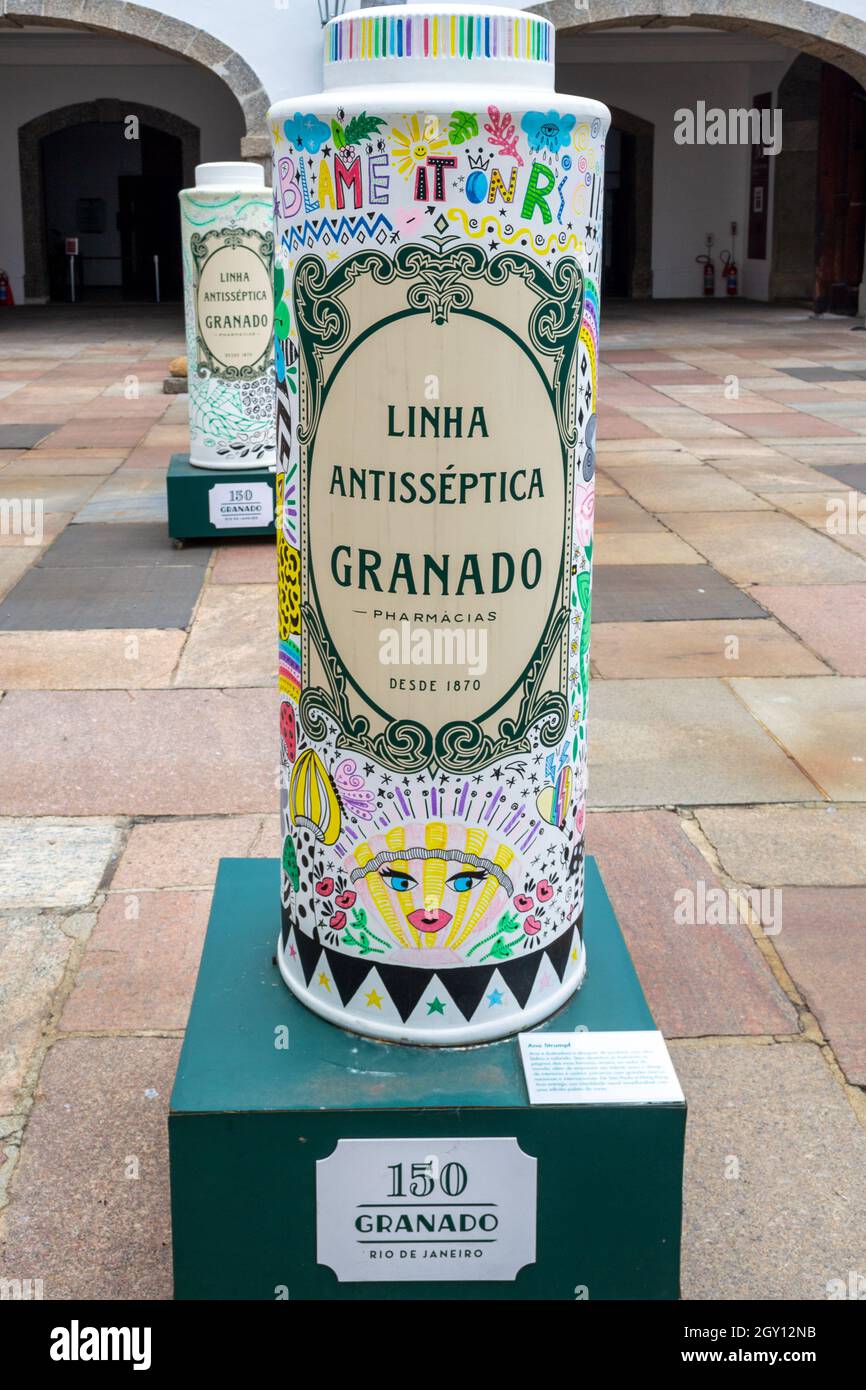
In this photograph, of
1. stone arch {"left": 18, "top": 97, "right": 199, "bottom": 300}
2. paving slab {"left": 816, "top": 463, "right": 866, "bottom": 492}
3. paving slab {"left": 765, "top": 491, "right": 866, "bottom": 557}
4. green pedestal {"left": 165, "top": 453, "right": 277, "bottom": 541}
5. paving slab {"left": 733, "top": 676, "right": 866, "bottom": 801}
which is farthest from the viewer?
stone arch {"left": 18, "top": 97, "right": 199, "bottom": 300}

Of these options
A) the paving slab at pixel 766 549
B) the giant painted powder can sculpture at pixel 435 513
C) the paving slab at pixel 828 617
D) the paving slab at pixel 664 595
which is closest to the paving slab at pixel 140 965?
the giant painted powder can sculpture at pixel 435 513

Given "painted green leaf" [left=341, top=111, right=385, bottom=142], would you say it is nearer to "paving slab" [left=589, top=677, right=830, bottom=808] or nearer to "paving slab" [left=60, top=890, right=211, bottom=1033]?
"paving slab" [left=60, top=890, right=211, bottom=1033]

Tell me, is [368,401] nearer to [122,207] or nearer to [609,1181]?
[609,1181]

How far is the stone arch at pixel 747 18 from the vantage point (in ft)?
49.8

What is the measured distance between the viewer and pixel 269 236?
6.63 m

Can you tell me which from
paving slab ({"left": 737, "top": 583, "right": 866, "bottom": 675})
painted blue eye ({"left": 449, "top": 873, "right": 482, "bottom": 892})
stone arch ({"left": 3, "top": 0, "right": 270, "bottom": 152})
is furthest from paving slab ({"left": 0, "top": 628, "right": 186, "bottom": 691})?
stone arch ({"left": 3, "top": 0, "right": 270, "bottom": 152})

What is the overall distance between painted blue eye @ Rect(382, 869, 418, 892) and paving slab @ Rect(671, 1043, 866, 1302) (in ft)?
2.52

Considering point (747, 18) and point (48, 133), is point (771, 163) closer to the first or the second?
point (747, 18)

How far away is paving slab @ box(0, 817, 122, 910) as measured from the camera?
3436 mm

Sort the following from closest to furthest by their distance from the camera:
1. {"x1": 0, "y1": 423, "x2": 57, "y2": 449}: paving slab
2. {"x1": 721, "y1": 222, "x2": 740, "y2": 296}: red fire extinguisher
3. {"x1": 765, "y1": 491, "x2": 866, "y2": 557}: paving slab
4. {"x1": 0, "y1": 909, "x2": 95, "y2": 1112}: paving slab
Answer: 1. {"x1": 0, "y1": 909, "x2": 95, "y2": 1112}: paving slab
2. {"x1": 765, "y1": 491, "x2": 866, "y2": 557}: paving slab
3. {"x1": 0, "y1": 423, "x2": 57, "y2": 449}: paving slab
4. {"x1": 721, "y1": 222, "x2": 740, "y2": 296}: red fire extinguisher

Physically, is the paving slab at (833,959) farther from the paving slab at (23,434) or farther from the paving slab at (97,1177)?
the paving slab at (23,434)

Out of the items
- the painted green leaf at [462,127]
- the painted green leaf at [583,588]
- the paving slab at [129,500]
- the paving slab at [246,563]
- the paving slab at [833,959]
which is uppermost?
the painted green leaf at [462,127]

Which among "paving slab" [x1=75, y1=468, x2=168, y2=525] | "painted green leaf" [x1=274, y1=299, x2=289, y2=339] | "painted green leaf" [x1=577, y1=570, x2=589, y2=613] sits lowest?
"paving slab" [x1=75, y1=468, x2=168, y2=525]

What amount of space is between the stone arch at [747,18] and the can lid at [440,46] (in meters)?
14.5
